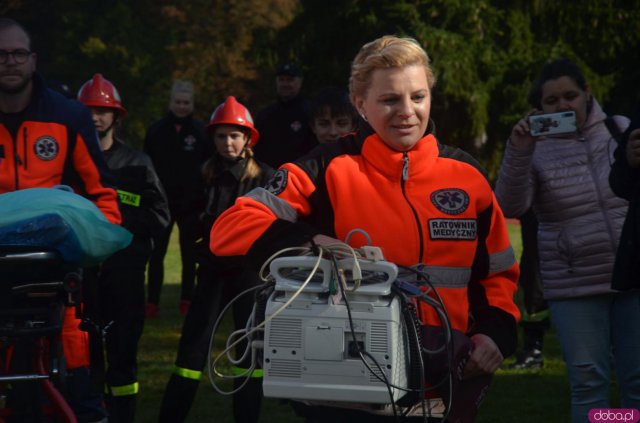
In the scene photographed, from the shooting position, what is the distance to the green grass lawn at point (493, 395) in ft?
28.1

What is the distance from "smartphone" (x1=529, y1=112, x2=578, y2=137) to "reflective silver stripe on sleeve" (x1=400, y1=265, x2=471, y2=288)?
2.11 m

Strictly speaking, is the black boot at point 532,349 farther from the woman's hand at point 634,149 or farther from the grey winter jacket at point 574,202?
the woman's hand at point 634,149

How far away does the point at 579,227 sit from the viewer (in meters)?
6.22

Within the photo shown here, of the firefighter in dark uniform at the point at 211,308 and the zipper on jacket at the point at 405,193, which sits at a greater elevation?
the zipper on jacket at the point at 405,193

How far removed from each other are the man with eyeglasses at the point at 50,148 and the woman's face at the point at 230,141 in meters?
1.59

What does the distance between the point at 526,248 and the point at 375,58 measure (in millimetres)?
6657

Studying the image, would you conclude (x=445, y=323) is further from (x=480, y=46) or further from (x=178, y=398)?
(x=480, y=46)

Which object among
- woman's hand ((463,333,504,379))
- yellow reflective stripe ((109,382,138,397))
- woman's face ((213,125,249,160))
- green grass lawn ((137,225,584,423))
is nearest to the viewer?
woman's hand ((463,333,504,379))

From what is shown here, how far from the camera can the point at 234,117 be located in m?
8.12

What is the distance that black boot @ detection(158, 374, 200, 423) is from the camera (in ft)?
24.7

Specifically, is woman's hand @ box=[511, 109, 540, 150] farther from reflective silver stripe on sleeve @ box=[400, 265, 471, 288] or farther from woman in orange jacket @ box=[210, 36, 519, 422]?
reflective silver stripe on sleeve @ box=[400, 265, 471, 288]

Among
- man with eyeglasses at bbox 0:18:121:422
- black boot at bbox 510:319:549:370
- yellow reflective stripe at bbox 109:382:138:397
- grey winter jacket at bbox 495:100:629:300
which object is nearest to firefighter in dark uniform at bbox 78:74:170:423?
yellow reflective stripe at bbox 109:382:138:397

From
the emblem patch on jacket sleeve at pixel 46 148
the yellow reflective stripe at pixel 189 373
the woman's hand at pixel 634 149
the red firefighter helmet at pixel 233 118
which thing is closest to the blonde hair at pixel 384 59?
the woman's hand at pixel 634 149

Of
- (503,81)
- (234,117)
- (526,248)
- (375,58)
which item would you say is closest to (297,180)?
(375,58)
